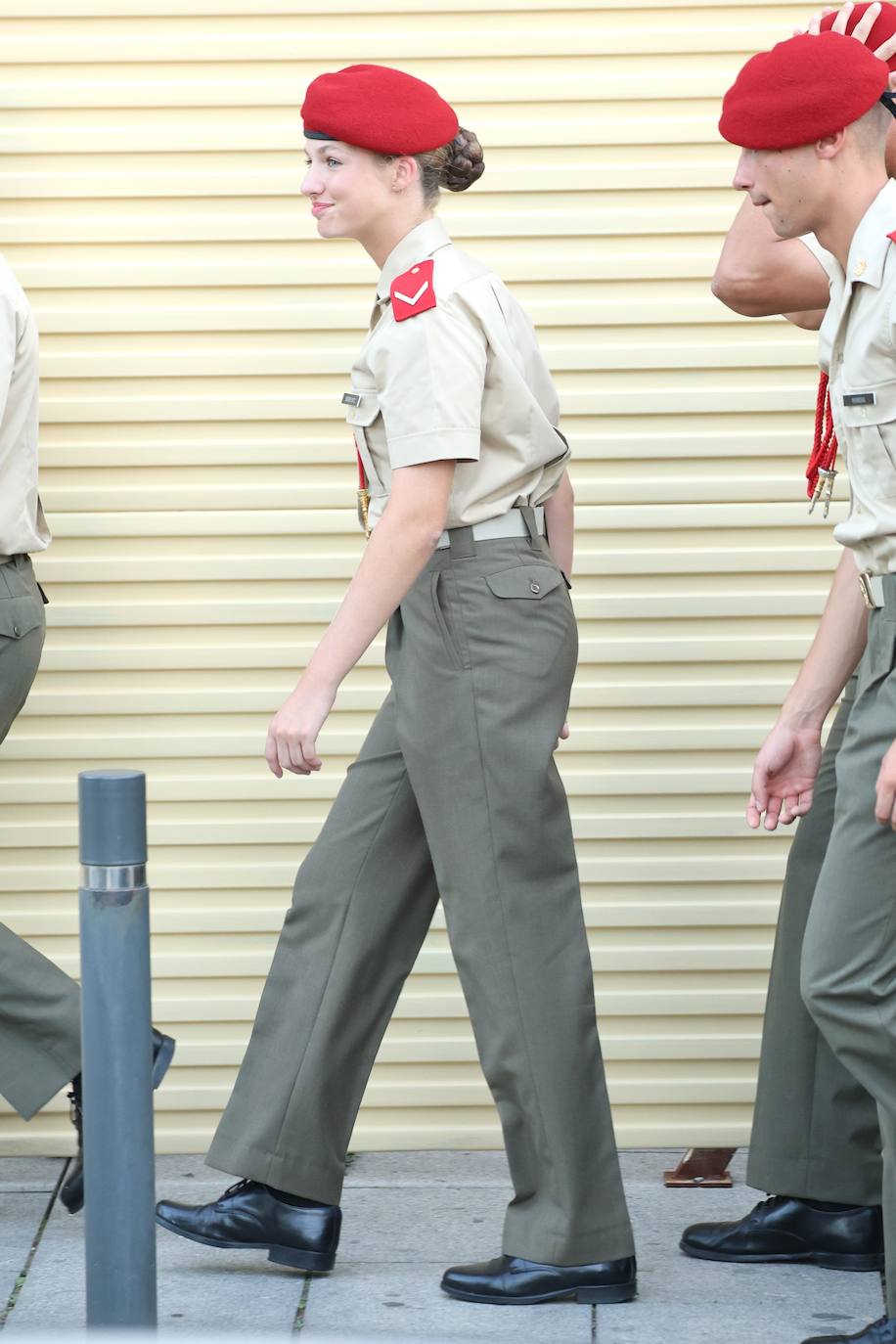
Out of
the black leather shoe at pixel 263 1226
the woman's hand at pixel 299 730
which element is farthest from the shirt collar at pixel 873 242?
the black leather shoe at pixel 263 1226

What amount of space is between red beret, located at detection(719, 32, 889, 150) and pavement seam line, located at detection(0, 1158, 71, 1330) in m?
2.35

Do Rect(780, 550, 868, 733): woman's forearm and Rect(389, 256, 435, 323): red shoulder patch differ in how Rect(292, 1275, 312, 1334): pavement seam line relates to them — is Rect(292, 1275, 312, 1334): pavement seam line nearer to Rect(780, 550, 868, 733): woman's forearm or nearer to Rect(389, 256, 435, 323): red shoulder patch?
Rect(780, 550, 868, 733): woman's forearm

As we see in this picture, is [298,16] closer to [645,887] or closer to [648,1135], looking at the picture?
[645,887]

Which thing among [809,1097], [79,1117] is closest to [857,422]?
[809,1097]

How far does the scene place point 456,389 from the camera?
309cm

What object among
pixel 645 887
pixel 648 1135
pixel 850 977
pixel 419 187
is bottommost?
pixel 648 1135

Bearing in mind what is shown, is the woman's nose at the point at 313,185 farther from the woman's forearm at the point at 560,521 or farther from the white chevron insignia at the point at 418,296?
the woman's forearm at the point at 560,521

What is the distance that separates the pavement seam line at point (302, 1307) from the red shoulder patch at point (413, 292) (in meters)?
1.73

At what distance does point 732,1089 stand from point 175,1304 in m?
1.40

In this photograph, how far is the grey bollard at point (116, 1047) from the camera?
8.13ft

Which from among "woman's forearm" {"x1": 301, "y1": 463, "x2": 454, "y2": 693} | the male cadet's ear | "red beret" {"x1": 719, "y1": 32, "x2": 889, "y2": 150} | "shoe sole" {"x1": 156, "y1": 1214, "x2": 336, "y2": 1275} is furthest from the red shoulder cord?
"shoe sole" {"x1": 156, "y1": 1214, "x2": 336, "y2": 1275}

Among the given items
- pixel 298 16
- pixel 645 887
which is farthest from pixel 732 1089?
pixel 298 16

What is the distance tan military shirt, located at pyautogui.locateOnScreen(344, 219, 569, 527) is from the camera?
3.09 metres

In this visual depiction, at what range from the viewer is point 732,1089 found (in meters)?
4.15
